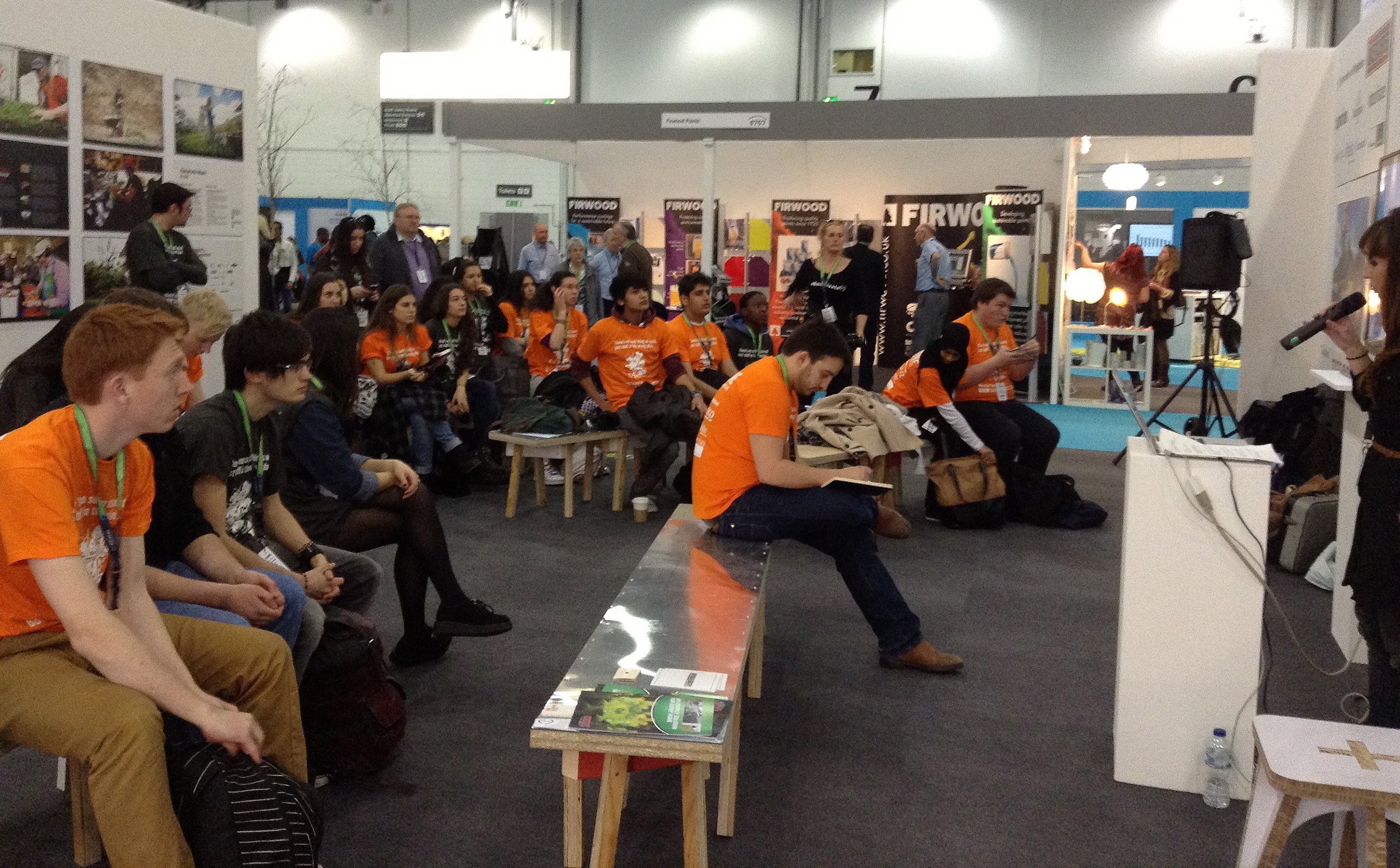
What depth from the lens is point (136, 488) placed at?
219cm

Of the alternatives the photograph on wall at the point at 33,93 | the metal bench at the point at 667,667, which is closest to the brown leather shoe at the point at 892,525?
the metal bench at the point at 667,667

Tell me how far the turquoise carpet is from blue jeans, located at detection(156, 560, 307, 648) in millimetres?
6131

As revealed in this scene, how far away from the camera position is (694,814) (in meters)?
2.22

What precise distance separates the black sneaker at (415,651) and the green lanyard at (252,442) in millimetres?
897

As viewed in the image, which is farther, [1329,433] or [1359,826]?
[1329,433]

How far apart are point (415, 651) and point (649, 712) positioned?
5.71 feet

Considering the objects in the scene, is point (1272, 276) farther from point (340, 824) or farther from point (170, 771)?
point (170, 771)

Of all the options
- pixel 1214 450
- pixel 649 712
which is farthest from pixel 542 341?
pixel 649 712

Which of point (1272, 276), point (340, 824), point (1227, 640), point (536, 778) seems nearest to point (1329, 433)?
Result: point (1272, 276)

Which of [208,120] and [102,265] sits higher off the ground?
[208,120]

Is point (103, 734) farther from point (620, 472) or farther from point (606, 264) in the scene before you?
point (606, 264)

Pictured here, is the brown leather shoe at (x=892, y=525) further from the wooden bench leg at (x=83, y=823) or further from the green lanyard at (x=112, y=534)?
the green lanyard at (x=112, y=534)

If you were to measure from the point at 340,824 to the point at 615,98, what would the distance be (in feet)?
48.3

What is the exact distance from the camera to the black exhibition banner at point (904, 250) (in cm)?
1147
